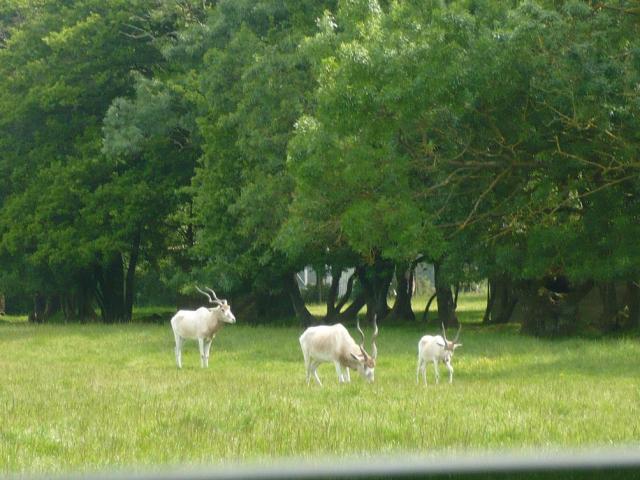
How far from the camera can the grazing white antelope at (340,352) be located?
58.7ft

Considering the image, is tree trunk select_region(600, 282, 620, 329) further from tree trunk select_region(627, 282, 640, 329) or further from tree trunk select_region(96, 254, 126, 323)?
tree trunk select_region(96, 254, 126, 323)

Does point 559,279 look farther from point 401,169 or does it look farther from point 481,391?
point 481,391

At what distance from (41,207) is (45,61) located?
570 cm

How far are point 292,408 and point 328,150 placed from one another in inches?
521

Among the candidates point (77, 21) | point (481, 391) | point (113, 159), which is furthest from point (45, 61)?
point (481, 391)

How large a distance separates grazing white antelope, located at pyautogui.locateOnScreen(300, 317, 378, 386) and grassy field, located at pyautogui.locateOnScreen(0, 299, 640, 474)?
1.00 ft

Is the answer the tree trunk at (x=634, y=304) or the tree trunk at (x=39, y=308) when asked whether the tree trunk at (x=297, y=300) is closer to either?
the tree trunk at (x=634, y=304)

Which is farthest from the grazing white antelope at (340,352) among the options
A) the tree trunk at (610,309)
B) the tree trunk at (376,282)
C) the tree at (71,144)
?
the tree at (71,144)

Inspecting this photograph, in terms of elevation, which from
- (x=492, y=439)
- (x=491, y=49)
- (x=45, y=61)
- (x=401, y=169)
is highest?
(x=45, y=61)

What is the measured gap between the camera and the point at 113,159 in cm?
4250

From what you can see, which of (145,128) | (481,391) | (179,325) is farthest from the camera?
(145,128)

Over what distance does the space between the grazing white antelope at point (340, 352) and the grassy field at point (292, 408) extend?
303 millimetres

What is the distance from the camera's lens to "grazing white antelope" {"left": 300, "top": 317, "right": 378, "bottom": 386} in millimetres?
17891

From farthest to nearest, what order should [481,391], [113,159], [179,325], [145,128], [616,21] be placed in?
[113,159], [145,128], [179,325], [616,21], [481,391]
